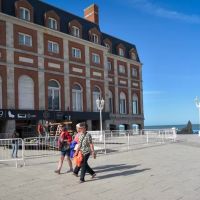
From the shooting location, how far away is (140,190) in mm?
7855

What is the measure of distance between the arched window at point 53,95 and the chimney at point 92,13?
42.8 ft

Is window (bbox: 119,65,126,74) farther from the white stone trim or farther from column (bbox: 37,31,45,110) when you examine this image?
the white stone trim

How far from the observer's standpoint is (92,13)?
139 feet

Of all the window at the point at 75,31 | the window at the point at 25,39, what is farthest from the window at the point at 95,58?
the window at the point at 25,39

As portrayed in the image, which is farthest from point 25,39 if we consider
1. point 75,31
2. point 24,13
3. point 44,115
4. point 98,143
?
point 98,143

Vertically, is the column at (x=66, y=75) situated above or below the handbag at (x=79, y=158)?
above

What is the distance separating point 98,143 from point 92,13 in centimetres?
2755

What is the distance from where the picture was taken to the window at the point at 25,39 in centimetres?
2972

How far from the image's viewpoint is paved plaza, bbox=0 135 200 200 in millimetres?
7406

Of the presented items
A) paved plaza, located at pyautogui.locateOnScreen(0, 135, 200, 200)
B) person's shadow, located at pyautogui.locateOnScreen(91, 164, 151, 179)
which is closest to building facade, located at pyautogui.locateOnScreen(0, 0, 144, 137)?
paved plaza, located at pyautogui.locateOnScreen(0, 135, 200, 200)

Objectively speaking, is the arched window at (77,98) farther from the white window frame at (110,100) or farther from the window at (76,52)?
the white window frame at (110,100)

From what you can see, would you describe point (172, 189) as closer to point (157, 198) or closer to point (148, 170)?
point (157, 198)

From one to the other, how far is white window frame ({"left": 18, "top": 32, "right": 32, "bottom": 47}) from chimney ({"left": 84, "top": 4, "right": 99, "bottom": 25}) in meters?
13.5

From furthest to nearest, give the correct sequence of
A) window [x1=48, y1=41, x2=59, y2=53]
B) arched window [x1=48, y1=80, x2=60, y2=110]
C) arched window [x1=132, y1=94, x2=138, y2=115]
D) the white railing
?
arched window [x1=132, y1=94, x2=138, y2=115] → window [x1=48, y1=41, x2=59, y2=53] → arched window [x1=48, y1=80, x2=60, y2=110] → the white railing
